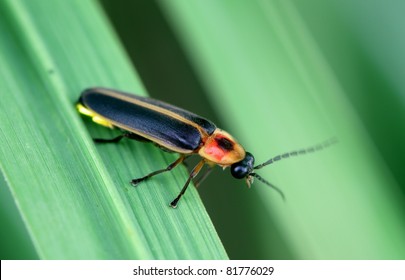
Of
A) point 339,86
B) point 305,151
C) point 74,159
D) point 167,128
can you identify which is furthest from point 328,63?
point 74,159

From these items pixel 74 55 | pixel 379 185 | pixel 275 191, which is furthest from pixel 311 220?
pixel 74 55

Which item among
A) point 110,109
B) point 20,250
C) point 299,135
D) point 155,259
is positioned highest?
point 110,109

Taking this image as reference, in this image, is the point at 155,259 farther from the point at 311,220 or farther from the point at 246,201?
the point at 246,201

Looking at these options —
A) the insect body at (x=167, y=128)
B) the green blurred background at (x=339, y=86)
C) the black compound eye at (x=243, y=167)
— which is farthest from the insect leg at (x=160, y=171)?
the green blurred background at (x=339, y=86)

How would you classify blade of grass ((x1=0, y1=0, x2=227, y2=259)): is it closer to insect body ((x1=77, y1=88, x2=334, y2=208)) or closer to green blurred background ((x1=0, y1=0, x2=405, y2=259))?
insect body ((x1=77, y1=88, x2=334, y2=208))

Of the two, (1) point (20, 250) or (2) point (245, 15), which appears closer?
(1) point (20, 250)

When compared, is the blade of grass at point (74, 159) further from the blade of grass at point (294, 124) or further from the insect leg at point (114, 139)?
the blade of grass at point (294, 124)

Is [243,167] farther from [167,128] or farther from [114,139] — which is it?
[114,139]
